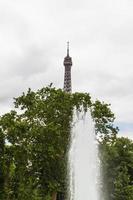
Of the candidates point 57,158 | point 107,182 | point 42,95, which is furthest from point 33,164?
point 107,182

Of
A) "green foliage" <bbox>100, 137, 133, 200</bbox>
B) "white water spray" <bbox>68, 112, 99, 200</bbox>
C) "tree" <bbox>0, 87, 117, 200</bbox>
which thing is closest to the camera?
"white water spray" <bbox>68, 112, 99, 200</bbox>

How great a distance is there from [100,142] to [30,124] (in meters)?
7.32

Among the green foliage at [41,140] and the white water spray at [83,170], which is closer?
the white water spray at [83,170]

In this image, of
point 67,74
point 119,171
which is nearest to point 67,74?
point 67,74

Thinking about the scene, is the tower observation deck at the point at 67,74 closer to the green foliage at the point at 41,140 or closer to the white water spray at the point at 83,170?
the green foliage at the point at 41,140

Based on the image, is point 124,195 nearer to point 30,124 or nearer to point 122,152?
point 122,152

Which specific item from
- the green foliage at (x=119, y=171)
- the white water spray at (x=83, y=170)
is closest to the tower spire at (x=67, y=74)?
the green foliage at (x=119, y=171)

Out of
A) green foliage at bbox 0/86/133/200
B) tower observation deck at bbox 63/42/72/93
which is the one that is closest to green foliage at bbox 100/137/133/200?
green foliage at bbox 0/86/133/200

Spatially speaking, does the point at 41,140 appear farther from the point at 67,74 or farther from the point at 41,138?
the point at 67,74

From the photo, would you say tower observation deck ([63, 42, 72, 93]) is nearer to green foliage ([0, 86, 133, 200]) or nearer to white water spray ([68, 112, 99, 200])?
green foliage ([0, 86, 133, 200])

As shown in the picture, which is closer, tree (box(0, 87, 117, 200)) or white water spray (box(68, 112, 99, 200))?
white water spray (box(68, 112, 99, 200))

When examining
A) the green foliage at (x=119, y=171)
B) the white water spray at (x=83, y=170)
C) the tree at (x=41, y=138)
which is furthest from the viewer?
the green foliage at (x=119, y=171)

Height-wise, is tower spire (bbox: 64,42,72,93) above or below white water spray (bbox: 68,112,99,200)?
above

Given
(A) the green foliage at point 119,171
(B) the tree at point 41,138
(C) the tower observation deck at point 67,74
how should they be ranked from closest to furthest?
1. (B) the tree at point 41,138
2. (A) the green foliage at point 119,171
3. (C) the tower observation deck at point 67,74
